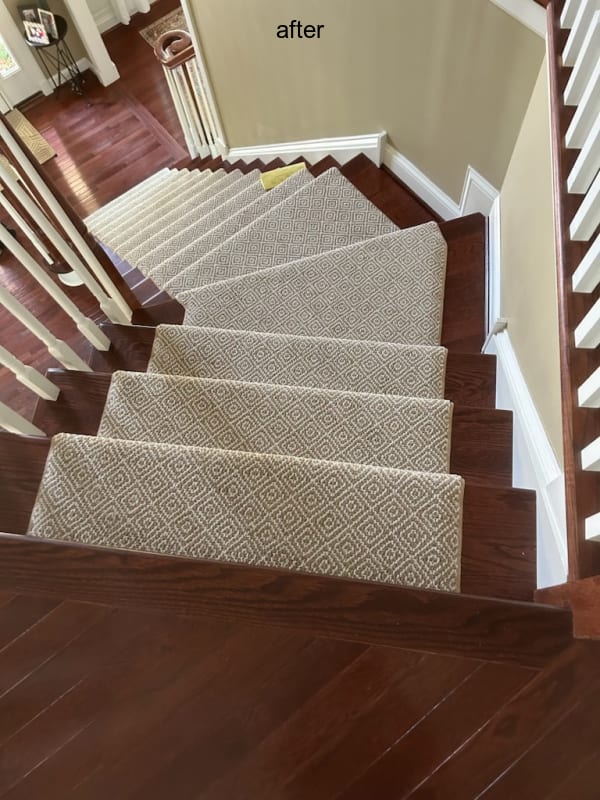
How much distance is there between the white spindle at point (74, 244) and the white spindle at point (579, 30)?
→ 4.26ft

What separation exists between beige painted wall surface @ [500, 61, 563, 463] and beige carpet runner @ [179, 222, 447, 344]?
0.29m

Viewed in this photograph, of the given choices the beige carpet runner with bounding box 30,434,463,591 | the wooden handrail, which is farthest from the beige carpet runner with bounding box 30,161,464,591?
the wooden handrail

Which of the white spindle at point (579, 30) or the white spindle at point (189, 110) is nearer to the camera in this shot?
the white spindle at point (579, 30)

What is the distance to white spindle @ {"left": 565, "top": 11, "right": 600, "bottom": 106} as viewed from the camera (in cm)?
135

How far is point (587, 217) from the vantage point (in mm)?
1275

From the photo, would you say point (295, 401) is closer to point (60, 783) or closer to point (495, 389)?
point (495, 389)

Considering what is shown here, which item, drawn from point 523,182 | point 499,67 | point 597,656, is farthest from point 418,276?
point 597,656

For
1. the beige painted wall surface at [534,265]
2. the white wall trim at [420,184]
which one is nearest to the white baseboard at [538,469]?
the beige painted wall surface at [534,265]

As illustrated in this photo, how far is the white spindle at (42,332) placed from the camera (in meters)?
1.38

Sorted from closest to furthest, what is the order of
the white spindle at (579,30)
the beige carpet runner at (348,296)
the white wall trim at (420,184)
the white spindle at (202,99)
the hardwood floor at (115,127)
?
1. the white spindle at (579,30)
2. the beige carpet runner at (348,296)
3. the white wall trim at (420,184)
4. the white spindle at (202,99)
5. the hardwood floor at (115,127)

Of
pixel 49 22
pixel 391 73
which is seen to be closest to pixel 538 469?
pixel 391 73

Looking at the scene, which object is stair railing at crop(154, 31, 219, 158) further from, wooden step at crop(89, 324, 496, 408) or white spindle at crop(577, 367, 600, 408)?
white spindle at crop(577, 367, 600, 408)

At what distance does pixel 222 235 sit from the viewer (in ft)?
9.41

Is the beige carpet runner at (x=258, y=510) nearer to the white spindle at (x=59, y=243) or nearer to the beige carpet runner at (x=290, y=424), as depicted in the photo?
the beige carpet runner at (x=290, y=424)
